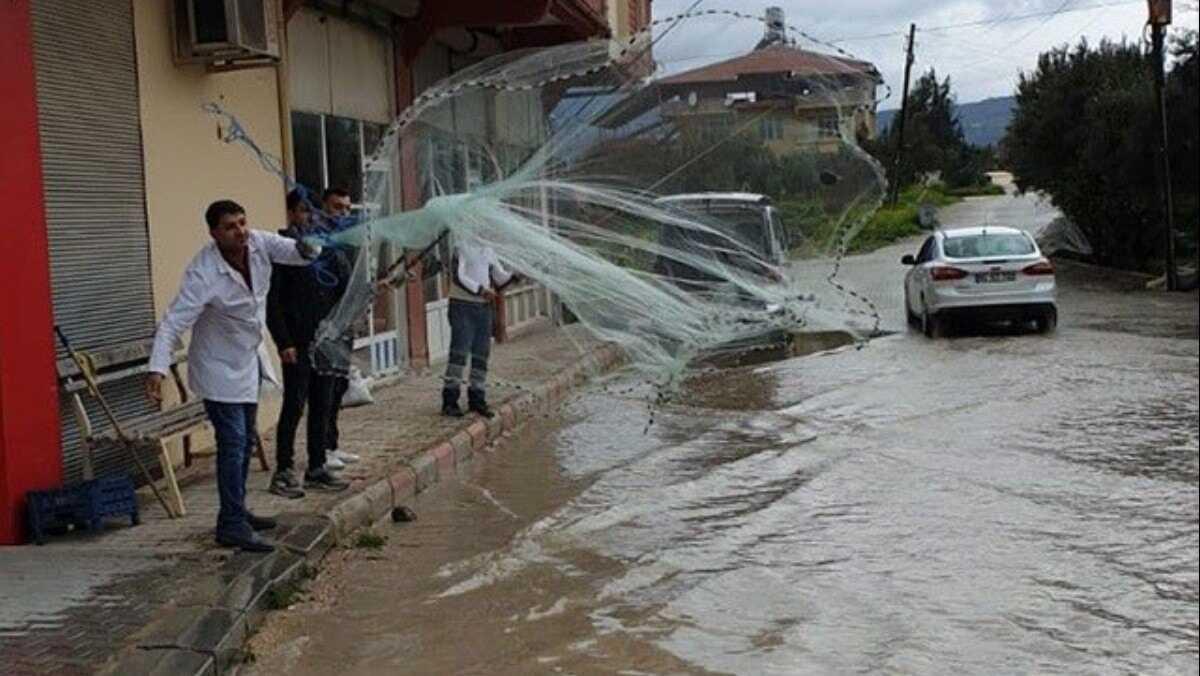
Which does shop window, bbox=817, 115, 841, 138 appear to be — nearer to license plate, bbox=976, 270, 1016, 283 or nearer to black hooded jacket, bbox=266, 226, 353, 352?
black hooded jacket, bbox=266, 226, 353, 352

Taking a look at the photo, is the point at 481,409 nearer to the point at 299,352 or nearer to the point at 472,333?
the point at 472,333

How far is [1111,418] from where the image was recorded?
11.4 m

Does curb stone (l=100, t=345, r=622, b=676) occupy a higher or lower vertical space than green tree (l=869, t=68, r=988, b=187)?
lower

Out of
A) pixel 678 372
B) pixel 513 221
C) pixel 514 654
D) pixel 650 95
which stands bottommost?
pixel 514 654

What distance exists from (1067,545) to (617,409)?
6967mm

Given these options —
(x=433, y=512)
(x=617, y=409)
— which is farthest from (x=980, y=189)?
(x=433, y=512)

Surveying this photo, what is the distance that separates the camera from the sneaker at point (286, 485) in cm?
859

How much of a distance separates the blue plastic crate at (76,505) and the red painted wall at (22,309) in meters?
0.08

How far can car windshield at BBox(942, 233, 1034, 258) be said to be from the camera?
1931 cm

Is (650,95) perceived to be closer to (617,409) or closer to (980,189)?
(617,409)

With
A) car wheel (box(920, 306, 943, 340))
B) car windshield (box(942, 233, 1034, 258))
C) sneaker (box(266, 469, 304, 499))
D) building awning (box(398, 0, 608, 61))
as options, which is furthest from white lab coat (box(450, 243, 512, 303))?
car windshield (box(942, 233, 1034, 258))

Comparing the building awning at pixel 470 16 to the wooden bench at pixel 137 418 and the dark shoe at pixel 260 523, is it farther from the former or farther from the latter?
the dark shoe at pixel 260 523

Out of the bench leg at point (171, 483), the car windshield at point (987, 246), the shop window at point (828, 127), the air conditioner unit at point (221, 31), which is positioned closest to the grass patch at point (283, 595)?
the bench leg at point (171, 483)

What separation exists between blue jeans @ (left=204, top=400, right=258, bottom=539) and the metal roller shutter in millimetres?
1356
